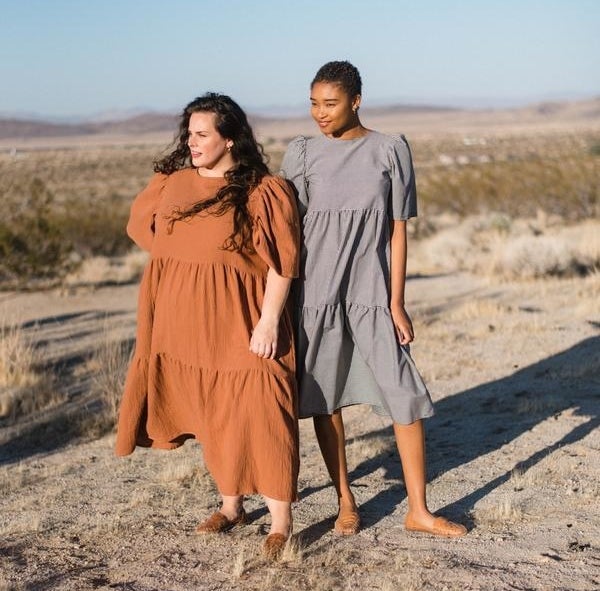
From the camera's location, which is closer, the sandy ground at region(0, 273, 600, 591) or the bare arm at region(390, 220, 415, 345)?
the sandy ground at region(0, 273, 600, 591)

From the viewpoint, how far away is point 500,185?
78.4ft

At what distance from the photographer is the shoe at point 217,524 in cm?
450

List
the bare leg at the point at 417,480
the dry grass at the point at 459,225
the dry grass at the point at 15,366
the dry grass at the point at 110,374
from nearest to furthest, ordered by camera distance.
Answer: the bare leg at the point at 417,480
the dry grass at the point at 110,374
the dry grass at the point at 15,366
the dry grass at the point at 459,225

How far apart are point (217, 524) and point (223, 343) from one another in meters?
0.88

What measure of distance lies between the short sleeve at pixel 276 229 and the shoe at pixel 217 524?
1.20m

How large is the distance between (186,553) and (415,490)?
3.20 ft

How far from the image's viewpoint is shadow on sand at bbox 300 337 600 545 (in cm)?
503

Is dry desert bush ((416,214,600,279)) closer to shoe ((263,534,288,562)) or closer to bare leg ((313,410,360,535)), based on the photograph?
bare leg ((313,410,360,535))

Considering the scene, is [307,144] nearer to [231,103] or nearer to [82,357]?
[231,103]

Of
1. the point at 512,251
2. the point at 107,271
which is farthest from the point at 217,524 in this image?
the point at 107,271

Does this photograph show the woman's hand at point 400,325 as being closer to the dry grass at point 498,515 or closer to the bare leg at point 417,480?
the bare leg at point 417,480

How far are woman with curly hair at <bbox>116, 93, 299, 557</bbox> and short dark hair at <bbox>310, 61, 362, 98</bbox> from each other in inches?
13.9

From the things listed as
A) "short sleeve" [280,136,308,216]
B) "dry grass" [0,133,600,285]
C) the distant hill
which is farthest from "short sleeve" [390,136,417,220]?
the distant hill

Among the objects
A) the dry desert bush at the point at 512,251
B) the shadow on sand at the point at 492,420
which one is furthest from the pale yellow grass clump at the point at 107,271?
the shadow on sand at the point at 492,420
